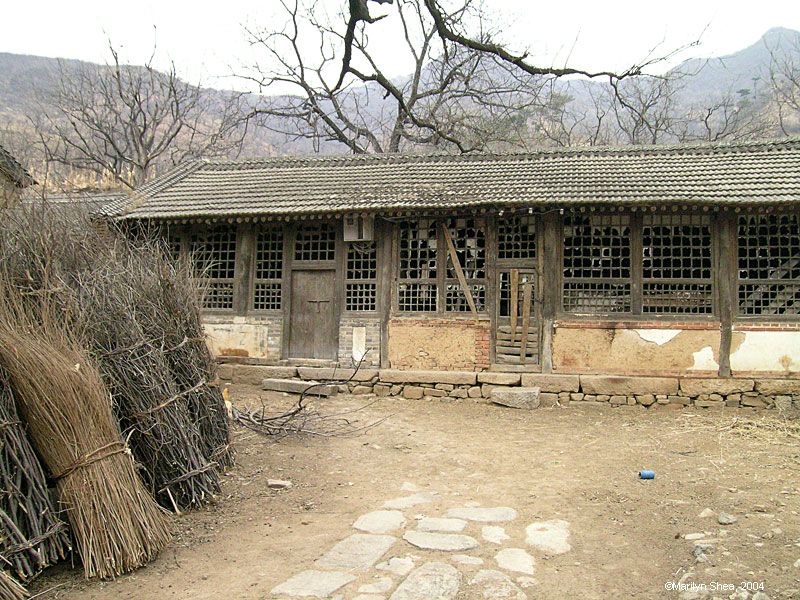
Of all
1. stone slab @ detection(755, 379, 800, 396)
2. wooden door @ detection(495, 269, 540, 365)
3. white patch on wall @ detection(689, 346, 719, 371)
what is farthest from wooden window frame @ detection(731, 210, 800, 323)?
wooden door @ detection(495, 269, 540, 365)

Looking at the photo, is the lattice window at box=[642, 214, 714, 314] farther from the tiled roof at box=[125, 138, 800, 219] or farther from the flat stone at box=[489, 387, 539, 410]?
the flat stone at box=[489, 387, 539, 410]

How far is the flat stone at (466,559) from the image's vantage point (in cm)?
388

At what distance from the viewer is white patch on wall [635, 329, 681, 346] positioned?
372 inches

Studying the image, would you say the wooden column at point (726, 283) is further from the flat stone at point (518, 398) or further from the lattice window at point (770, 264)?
the flat stone at point (518, 398)

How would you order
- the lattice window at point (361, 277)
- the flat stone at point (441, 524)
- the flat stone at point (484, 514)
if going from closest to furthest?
the flat stone at point (441, 524) → the flat stone at point (484, 514) → the lattice window at point (361, 277)

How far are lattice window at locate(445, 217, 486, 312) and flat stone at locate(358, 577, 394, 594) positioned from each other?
6.82m

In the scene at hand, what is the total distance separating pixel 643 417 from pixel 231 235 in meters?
7.61

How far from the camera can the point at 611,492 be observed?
18.0ft

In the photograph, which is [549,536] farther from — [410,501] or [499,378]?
[499,378]

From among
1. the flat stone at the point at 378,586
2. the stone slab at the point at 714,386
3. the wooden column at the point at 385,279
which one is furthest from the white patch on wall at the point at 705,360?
the flat stone at the point at 378,586

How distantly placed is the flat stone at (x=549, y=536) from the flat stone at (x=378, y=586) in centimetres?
114

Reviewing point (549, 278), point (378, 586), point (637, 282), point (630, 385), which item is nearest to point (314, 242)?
point (549, 278)

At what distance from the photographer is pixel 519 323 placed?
32.8 feet

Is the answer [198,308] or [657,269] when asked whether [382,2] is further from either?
[657,269]
